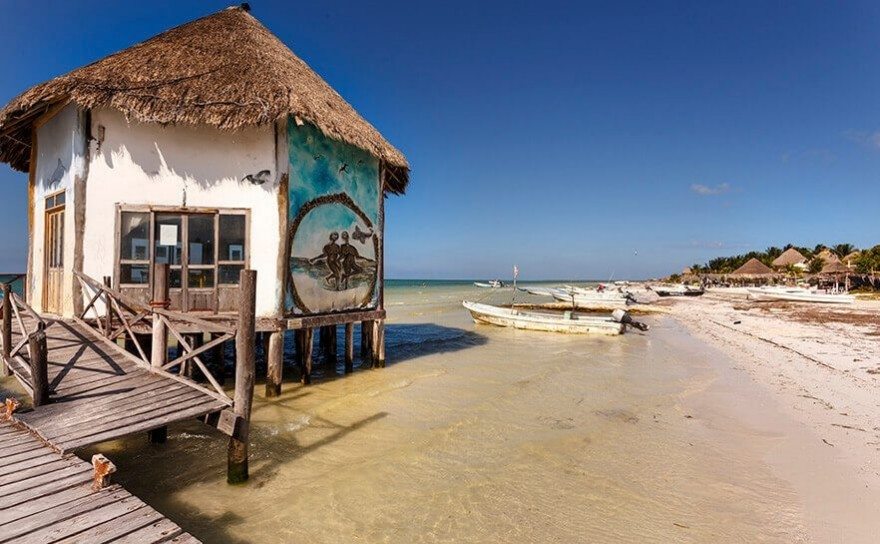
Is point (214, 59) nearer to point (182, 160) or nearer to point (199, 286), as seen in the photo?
point (182, 160)

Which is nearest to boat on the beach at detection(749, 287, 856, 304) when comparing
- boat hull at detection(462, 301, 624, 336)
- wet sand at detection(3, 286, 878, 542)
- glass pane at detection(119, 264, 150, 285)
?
boat hull at detection(462, 301, 624, 336)

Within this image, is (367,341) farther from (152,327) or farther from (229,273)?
(152,327)

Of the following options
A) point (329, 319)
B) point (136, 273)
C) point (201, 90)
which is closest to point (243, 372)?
point (329, 319)

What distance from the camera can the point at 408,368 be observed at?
12.9 metres

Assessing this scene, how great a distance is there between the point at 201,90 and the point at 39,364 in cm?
581

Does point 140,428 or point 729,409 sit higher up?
point 140,428

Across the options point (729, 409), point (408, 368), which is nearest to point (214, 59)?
point (408, 368)

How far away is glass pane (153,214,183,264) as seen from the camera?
29.0 ft

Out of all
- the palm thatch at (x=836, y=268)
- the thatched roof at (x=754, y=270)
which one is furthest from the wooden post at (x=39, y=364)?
the thatched roof at (x=754, y=270)

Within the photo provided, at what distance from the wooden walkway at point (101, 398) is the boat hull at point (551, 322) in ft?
55.6

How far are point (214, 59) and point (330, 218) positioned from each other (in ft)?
13.7

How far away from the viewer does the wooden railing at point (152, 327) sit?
611cm

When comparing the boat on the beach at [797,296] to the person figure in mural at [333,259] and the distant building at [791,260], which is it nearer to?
the distant building at [791,260]

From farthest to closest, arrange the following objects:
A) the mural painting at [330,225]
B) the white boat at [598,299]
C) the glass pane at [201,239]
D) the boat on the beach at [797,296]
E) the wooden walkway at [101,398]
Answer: the white boat at [598,299]
the boat on the beach at [797,296]
the mural painting at [330,225]
the glass pane at [201,239]
the wooden walkway at [101,398]
